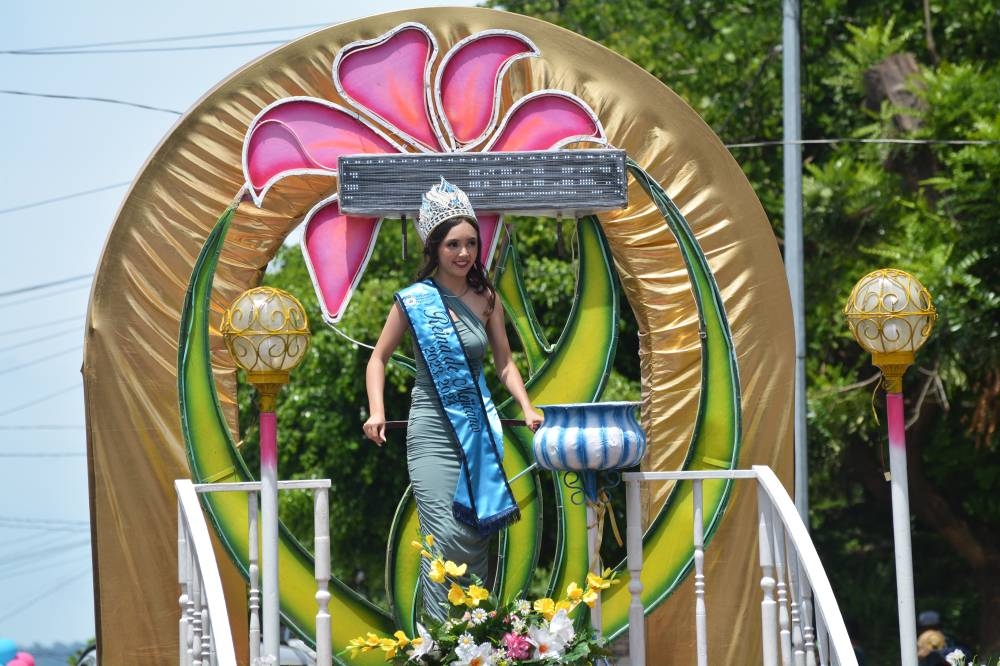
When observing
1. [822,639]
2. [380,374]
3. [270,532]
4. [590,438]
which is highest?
[380,374]

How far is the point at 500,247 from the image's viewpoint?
20.6ft

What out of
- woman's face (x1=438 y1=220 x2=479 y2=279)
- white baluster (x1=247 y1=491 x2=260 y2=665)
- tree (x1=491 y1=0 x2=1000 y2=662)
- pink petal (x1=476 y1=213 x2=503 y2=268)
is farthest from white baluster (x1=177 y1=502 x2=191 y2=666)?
tree (x1=491 y1=0 x2=1000 y2=662)

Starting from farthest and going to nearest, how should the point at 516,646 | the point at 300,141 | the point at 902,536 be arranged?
the point at 300,141, the point at 902,536, the point at 516,646

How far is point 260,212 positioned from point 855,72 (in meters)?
7.31

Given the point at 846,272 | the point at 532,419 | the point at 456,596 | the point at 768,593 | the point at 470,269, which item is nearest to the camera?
the point at 456,596

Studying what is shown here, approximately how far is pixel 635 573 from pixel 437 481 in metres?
0.78

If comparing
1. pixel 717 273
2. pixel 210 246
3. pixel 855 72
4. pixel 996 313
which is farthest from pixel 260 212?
pixel 855 72

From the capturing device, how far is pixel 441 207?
17.5ft

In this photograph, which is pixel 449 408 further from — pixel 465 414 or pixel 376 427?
pixel 376 427

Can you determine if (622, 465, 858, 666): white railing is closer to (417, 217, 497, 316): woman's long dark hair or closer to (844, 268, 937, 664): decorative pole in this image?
(844, 268, 937, 664): decorative pole

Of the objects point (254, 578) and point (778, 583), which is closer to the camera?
A: point (778, 583)

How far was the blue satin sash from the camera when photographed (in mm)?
5195

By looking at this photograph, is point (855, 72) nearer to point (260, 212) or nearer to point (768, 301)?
point (768, 301)

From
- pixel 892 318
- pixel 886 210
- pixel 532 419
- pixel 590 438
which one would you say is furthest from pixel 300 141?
pixel 886 210
